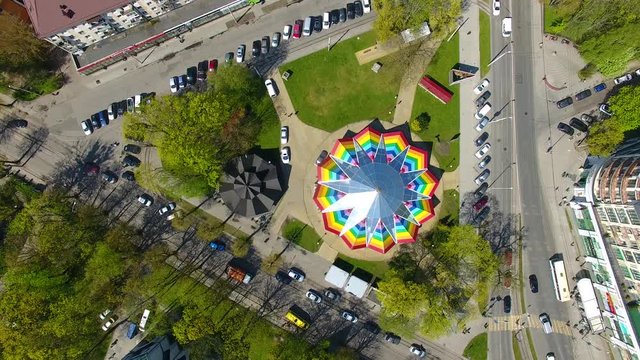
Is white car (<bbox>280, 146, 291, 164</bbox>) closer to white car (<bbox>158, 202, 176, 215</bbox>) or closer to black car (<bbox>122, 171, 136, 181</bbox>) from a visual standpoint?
white car (<bbox>158, 202, 176, 215</bbox>)

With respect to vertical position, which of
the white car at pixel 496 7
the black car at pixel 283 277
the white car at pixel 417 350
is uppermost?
the white car at pixel 496 7

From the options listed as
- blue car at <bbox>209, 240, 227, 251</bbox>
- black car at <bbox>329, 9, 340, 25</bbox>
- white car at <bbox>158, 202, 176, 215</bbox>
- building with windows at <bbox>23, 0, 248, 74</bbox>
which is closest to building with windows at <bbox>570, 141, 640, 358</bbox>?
black car at <bbox>329, 9, 340, 25</bbox>

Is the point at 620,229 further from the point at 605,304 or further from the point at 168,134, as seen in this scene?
the point at 168,134

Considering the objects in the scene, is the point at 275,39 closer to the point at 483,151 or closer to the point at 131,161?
the point at 131,161

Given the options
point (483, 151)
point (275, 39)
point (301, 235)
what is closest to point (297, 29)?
point (275, 39)

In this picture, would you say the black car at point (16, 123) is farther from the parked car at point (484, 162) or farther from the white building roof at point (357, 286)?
the parked car at point (484, 162)

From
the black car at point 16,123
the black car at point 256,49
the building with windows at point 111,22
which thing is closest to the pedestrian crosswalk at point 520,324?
the black car at point 256,49

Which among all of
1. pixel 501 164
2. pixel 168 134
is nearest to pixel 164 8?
pixel 168 134
